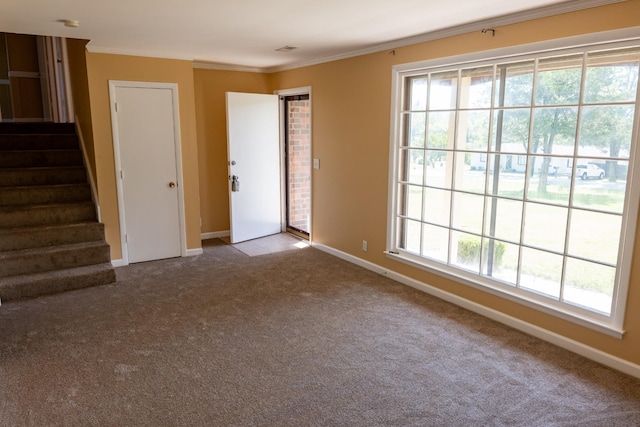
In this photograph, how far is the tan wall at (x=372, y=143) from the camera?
2.82m

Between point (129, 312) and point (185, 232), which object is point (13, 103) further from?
point (129, 312)

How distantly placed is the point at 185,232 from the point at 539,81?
407cm

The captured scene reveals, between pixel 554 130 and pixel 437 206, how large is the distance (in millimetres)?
1269

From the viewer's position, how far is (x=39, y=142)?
5.55 meters

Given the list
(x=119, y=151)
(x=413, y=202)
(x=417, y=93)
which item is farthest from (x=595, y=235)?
(x=119, y=151)

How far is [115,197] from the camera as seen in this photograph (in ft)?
15.9

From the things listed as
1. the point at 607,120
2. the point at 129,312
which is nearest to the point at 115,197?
the point at 129,312

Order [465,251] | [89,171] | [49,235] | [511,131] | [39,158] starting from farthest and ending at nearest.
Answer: [39,158] → [89,171] → [49,235] → [465,251] → [511,131]

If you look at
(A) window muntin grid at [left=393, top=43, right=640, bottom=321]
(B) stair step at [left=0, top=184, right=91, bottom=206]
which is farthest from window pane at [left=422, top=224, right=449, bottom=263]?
(B) stair step at [left=0, top=184, right=91, bottom=206]

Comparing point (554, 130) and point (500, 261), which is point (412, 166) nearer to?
point (500, 261)

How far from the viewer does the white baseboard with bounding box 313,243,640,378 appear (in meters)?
2.86

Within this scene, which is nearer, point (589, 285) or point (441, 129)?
point (589, 285)

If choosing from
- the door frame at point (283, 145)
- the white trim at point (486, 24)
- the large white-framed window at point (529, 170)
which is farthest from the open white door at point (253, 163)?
the large white-framed window at point (529, 170)

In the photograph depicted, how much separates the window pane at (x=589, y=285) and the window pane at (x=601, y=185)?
1.36 feet
